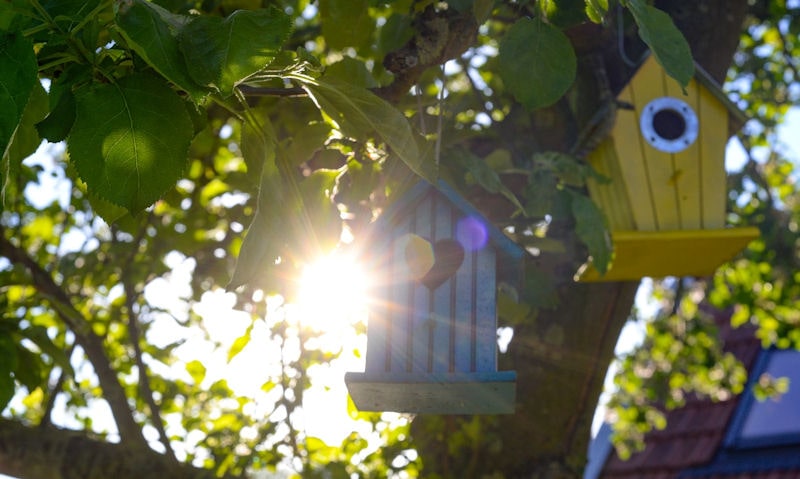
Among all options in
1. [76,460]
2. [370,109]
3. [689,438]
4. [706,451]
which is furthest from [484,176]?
[689,438]

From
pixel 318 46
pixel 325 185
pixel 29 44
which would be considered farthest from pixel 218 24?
pixel 318 46

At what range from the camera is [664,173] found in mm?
3312

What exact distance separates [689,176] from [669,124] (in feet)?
0.58

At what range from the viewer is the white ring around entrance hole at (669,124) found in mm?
3289

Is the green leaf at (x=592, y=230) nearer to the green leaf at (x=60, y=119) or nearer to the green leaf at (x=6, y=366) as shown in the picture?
the green leaf at (x=6, y=366)

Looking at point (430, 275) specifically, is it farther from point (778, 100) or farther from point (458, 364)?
point (778, 100)

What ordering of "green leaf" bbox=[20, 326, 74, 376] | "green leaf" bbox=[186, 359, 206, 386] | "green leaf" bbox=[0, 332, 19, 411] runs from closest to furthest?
"green leaf" bbox=[0, 332, 19, 411], "green leaf" bbox=[20, 326, 74, 376], "green leaf" bbox=[186, 359, 206, 386]

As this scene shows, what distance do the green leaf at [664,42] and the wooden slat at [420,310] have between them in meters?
0.78

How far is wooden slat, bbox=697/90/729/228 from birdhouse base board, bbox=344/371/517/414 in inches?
56.4

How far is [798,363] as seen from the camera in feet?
26.6

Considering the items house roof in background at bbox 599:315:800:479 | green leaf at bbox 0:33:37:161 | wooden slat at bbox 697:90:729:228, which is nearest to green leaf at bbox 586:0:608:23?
green leaf at bbox 0:33:37:161

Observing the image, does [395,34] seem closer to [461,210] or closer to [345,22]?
[345,22]

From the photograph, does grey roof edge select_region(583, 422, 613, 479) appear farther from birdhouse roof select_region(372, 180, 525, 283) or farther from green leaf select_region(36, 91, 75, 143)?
green leaf select_region(36, 91, 75, 143)

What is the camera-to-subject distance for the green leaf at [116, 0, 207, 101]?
3.91ft
